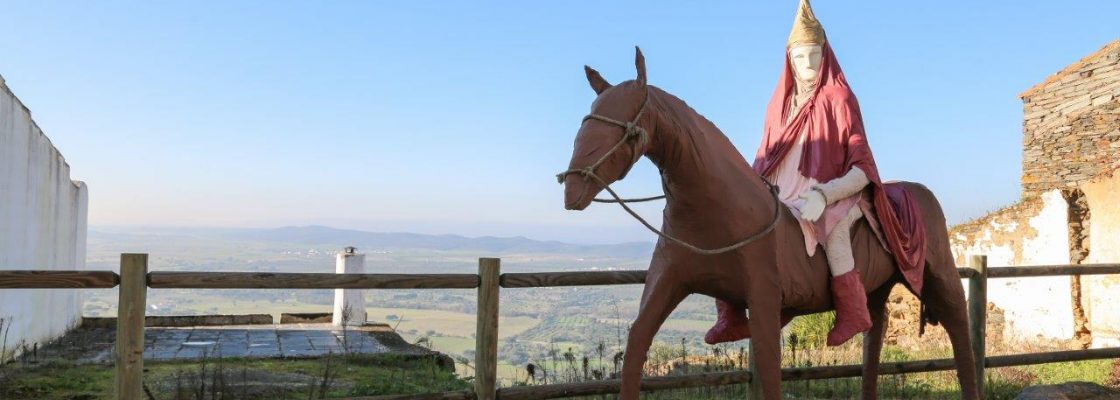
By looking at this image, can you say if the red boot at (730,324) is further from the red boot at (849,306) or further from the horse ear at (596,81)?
the horse ear at (596,81)

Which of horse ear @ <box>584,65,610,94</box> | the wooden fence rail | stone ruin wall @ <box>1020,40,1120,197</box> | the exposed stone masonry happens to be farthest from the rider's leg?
stone ruin wall @ <box>1020,40,1120,197</box>

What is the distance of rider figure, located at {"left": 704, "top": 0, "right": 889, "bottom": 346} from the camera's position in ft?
11.7

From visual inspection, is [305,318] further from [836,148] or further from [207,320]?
[836,148]

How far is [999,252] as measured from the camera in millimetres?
13398

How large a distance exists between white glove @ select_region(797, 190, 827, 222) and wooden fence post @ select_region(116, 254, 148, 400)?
9.03 ft

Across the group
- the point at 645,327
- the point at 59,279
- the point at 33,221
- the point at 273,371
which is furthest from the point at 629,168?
the point at 33,221

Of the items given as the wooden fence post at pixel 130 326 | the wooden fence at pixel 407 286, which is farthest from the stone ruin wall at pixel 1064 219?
the wooden fence post at pixel 130 326

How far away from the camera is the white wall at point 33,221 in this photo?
8.59 m

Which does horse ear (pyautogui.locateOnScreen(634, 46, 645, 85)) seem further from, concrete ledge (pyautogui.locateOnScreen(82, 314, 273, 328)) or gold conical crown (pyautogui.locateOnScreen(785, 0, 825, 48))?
concrete ledge (pyautogui.locateOnScreen(82, 314, 273, 328))

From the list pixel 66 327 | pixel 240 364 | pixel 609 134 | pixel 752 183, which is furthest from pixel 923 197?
pixel 66 327

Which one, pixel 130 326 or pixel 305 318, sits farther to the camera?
pixel 305 318

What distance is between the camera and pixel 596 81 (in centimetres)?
314

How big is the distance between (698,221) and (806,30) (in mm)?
1323

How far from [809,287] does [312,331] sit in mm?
8822
